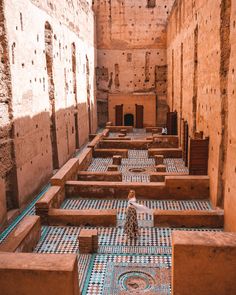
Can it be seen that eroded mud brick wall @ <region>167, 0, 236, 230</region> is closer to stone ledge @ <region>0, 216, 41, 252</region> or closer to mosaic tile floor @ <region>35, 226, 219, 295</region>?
mosaic tile floor @ <region>35, 226, 219, 295</region>

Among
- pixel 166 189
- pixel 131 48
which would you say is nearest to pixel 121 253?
pixel 166 189

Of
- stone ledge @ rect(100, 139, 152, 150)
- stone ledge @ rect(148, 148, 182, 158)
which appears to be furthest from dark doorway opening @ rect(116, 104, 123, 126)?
stone ledge @ rect(148, 148, 182, 158)

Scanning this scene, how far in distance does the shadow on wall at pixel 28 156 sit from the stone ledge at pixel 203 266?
445 centimetres

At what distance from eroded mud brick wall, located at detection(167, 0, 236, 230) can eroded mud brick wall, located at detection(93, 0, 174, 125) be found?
1071 cm

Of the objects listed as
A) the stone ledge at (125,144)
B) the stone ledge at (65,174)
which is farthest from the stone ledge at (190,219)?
the stone ledge at (125,144)

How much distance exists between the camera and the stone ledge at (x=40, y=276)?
429 cm

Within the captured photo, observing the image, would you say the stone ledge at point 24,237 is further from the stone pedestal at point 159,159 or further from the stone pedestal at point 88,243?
the stone pedestal at point 159,159

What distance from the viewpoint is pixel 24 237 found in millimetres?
6277

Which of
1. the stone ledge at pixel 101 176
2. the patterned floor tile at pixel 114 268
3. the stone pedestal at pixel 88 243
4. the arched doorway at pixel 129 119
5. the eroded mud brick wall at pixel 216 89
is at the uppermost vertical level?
the eroded mud brick wall at pixel 216 89

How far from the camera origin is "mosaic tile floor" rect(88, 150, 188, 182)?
11.5 metres

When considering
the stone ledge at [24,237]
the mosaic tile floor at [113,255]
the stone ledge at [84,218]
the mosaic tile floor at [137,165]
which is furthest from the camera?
the mosaic tile floor at [137,165]

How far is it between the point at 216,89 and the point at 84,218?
4.34m

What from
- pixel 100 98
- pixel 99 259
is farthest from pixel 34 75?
pixel 100 98

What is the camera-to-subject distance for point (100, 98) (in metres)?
23.5
